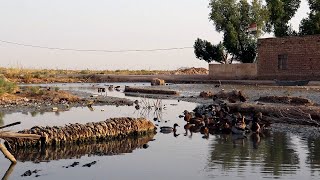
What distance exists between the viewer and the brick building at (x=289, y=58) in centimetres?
3444

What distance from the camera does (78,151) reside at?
458 inches

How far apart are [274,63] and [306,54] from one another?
9.22 ft

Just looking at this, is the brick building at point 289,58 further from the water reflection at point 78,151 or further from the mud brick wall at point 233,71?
the water reflection at point 78,151

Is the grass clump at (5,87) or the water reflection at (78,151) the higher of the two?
the grass clump at (5,87)

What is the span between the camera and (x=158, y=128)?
15891 mm

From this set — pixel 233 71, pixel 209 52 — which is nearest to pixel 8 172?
pixel 233 71

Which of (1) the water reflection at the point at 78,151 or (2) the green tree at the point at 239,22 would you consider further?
(2) the green tree at the point at 239,22

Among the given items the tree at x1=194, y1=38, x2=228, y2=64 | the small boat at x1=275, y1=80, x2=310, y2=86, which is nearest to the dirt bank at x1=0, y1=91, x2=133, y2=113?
the small boat at x1=275, y1=80, x2=310, y2=86

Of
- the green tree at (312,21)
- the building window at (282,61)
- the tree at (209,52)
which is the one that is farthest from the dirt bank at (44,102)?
the tree at (209,52)

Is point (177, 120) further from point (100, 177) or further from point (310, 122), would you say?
point (100, 177)

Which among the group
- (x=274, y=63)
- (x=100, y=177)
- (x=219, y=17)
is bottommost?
(x=100, y=177)

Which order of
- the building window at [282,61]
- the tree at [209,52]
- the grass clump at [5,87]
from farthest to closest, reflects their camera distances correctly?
the tree at [209,52] < the building window at [282,61] < the grass clump at [5,87]

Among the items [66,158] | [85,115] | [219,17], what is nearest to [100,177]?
[66,158]

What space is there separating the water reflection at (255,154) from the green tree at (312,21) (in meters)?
29.2
